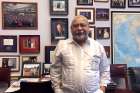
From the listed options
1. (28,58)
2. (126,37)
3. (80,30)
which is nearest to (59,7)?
(28,58)

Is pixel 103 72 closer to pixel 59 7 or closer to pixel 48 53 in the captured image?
pixel 48 53

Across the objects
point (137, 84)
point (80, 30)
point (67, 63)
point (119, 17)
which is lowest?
point (137, 84)

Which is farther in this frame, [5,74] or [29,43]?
[29,43]

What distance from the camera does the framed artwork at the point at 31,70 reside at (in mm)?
4113

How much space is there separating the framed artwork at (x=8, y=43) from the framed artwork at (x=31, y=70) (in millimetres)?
349

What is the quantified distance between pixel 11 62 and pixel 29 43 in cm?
39

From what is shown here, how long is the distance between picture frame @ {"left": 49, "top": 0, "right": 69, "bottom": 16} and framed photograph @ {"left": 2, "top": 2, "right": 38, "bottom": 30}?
0.26 m

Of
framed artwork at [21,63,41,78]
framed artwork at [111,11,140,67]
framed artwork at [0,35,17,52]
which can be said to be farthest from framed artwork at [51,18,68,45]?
framed artwork at [111,11,140,67]

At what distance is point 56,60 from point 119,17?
2.11 meters

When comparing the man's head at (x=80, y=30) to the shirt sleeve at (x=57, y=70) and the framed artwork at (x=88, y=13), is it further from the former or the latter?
the framed artwork at (x=88, y=13)

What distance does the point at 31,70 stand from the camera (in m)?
4.13

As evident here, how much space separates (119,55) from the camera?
457 centimetres

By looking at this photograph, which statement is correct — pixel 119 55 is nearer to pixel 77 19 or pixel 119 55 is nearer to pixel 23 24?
pixel 23 24

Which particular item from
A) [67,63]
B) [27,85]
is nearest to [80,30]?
[67,63]
